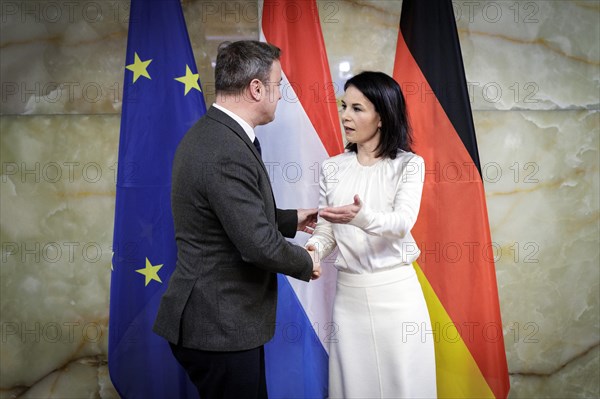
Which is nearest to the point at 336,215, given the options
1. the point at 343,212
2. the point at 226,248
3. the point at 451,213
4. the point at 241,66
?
the point at 343,212

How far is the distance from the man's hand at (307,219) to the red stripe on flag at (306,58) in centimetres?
37

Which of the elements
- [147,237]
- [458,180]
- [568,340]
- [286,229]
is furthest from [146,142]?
[568,340]

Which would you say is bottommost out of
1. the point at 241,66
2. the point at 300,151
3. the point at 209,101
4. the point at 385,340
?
the point at 385,340

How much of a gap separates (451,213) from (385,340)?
744 millimetres

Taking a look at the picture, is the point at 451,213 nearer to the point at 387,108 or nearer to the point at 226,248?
the point at 387,108

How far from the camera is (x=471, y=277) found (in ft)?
7.31

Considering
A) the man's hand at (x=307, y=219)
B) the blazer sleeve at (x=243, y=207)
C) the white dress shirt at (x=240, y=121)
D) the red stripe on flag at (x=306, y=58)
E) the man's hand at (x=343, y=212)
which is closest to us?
the blazer sleeve at (x=243, y=207)

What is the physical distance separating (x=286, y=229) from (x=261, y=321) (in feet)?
1.55

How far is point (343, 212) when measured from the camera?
5.36ft

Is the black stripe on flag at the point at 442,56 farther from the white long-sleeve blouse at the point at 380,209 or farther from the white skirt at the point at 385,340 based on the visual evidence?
the white skirt at the point at 385,340

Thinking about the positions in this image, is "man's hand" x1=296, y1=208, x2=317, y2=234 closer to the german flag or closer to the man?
the man

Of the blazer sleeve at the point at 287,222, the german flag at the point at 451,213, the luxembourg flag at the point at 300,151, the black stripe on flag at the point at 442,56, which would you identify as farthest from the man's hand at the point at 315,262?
the black stripe on flag at the point at 442,56

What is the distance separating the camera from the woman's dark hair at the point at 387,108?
1.85 meters

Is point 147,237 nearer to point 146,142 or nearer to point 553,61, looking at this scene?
point 146,142
